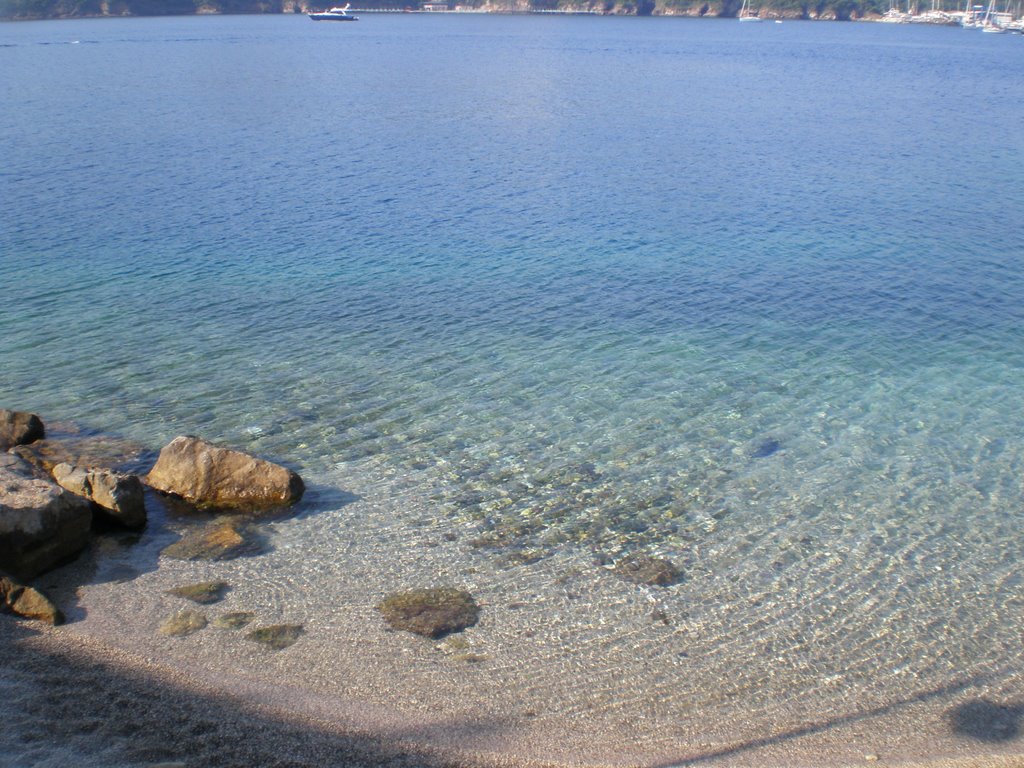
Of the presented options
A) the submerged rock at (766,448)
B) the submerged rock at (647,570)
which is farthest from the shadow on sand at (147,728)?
the submerged rock at (766,448)

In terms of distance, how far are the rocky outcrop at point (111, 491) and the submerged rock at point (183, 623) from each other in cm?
240

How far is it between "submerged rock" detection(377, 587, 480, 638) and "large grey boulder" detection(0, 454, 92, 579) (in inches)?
172

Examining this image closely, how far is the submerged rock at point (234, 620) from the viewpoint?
10.9 m

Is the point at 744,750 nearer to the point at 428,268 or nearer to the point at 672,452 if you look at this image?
the point at 672,452

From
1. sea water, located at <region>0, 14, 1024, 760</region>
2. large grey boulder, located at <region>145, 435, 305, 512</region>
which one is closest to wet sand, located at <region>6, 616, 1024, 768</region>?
sea water, located at <region>0, 14, 1024, 760</region>

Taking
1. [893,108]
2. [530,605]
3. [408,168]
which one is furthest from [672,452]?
[893,108]

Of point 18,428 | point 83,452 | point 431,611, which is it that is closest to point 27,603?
→ point 431,611

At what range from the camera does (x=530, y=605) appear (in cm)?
1143

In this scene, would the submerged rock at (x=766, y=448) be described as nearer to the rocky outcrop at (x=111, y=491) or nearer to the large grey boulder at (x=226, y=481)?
the large grey boulder at (x=226, y=481)

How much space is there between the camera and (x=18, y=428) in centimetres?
1519

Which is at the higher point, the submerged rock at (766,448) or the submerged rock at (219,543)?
the submerged rock at (219,543)

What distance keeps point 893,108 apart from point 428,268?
48.4 meters

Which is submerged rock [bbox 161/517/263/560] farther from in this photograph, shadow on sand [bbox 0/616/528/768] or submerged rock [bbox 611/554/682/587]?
submerged rock [bbox 611/554/682/587]

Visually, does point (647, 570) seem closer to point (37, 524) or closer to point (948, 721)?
point (948, 721)
